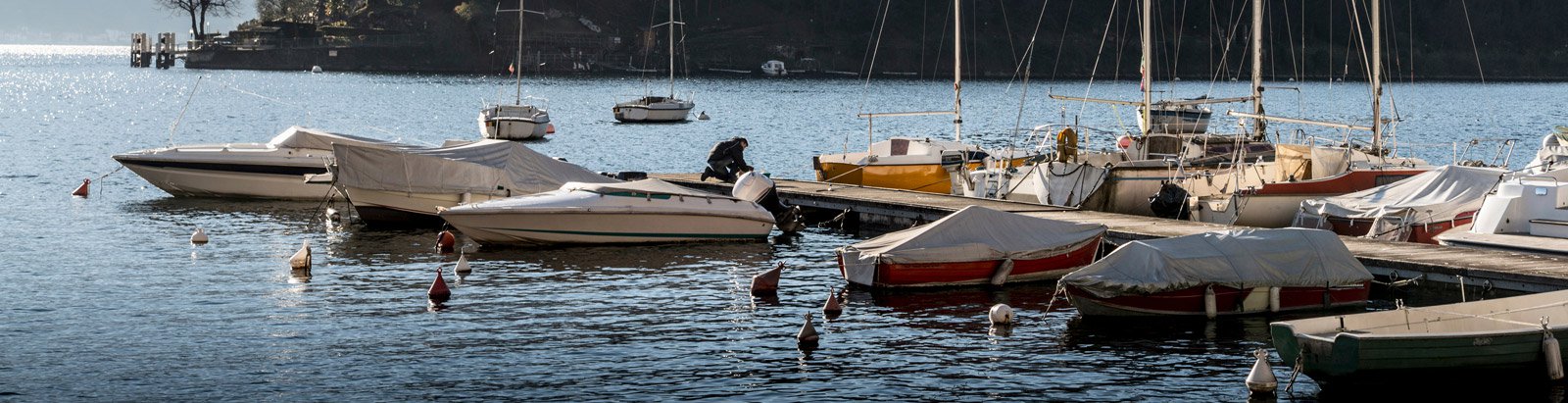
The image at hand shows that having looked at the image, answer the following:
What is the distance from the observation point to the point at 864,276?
1094 inches

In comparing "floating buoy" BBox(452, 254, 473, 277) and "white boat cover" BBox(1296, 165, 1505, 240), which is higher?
"white boat cover" BBox(1296, 165, 1505, 240)

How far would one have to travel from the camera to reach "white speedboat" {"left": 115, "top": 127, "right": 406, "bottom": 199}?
145 feet

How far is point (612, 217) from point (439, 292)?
7.08 metres

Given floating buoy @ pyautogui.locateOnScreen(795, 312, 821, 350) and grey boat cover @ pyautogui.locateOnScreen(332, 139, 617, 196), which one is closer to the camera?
floating buoy @ pyautogui.locateOnScreen(795, 312, 821, 350)

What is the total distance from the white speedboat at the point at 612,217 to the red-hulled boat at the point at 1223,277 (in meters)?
11.4

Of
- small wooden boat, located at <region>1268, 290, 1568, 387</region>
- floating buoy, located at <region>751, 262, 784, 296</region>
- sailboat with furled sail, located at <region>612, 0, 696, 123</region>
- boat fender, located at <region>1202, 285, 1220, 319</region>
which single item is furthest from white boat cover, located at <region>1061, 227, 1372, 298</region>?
sailboat with furled sail, located at <region>612, 0, 696, 123</region>

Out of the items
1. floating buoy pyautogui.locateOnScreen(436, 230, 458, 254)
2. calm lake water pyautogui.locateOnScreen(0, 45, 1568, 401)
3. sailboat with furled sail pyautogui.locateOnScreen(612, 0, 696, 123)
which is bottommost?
calm lake water pyautogui.locateOnScreen(0, 45, 1568, 401)

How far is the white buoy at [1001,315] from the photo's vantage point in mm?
24547

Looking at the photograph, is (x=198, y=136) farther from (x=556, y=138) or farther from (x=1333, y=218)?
(x=1333, y=218)

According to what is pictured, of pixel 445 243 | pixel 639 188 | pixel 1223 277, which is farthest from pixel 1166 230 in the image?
pixel 445 243

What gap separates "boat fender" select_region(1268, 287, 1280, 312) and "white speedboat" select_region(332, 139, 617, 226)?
18107mm

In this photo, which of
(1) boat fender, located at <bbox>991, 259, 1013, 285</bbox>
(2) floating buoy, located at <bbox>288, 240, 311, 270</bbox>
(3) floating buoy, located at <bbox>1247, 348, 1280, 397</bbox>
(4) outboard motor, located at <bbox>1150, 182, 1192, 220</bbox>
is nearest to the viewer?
(3) floating buoy, located at <bbox>1247, 348, 1280, 397</bbox>

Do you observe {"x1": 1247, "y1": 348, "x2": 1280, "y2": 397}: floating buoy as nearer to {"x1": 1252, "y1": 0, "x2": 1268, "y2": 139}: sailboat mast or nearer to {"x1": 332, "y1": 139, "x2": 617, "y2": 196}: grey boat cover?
{"x1": 332, "y1": 139, "x2": 617, "y2": 196}: grey boat cover

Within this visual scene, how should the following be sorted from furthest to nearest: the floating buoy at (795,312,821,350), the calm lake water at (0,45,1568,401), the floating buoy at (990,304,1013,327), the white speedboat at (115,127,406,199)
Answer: the white speedboat at (115,127,406,199) → the floating buoy at (990,304,1013,327) → the floating buoy at (795,312,821,350) → the calm lake water at (0,45,1568,401)
